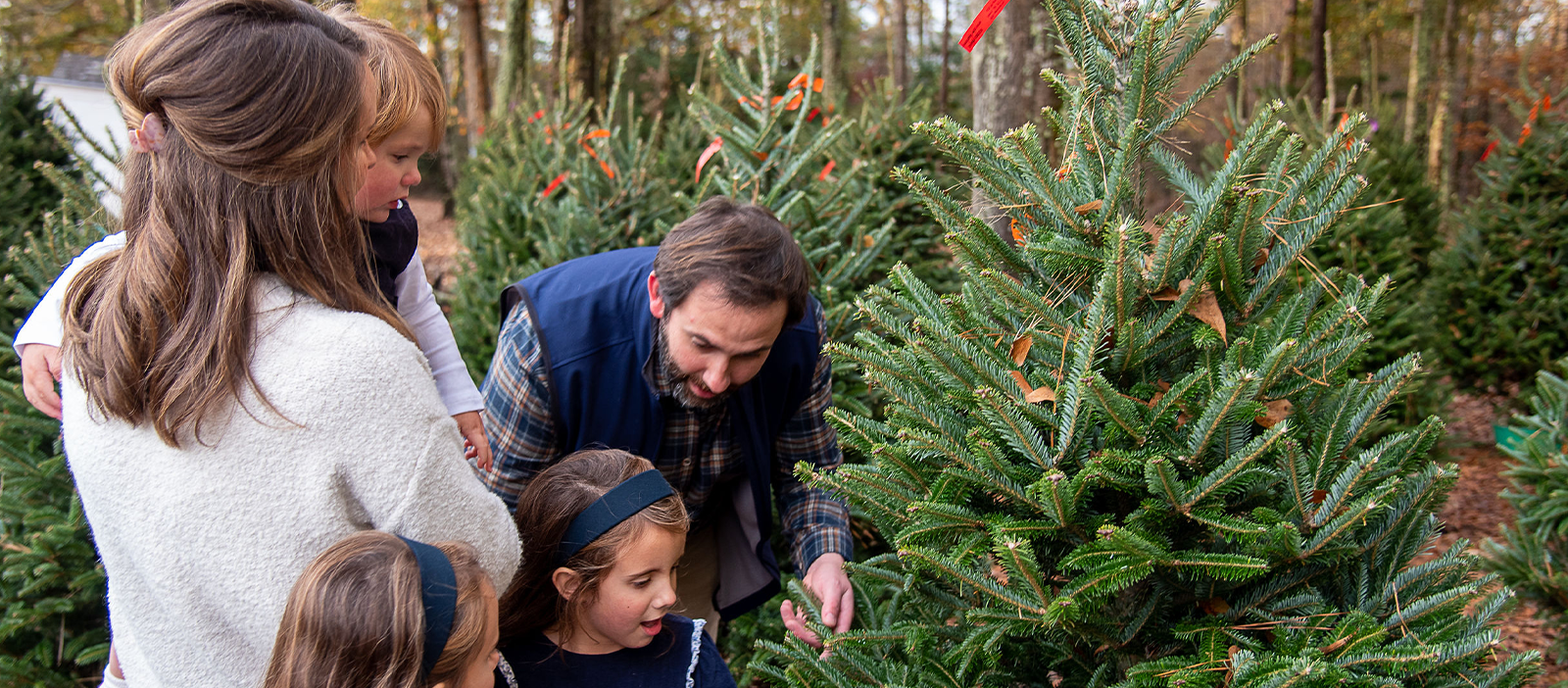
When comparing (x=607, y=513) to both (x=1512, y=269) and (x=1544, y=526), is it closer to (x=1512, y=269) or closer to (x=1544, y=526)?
(x=1544, y=526)

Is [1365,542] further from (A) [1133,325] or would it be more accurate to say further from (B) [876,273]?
(B) [876,273]

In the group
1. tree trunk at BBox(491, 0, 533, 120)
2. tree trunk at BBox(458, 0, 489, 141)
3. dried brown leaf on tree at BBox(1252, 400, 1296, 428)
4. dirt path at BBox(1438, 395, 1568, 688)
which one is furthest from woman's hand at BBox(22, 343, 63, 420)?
tree trunk at BBox(458, 0, 489, 141)

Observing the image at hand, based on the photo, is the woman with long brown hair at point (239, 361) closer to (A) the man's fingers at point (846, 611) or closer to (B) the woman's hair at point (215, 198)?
(B) the woman's hair at point (215, 198)

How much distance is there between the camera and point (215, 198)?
136 cm

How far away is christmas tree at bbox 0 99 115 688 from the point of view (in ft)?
9.82

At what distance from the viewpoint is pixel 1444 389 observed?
639 cm

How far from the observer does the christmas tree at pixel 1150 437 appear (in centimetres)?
149

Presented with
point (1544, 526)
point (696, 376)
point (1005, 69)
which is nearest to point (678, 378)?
point (696, 376)

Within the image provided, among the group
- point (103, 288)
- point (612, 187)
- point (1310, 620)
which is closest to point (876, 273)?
point (612, 187)

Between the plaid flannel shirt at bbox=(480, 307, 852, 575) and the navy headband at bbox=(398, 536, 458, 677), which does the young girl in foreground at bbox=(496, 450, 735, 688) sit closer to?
the plaid flannel shirt at bbox=(480, 307, 852, 575)

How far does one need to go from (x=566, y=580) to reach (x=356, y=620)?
2.16 feet

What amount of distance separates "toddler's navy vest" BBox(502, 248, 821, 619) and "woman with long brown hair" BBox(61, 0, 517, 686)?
2.97 feet

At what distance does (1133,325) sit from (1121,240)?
15cm

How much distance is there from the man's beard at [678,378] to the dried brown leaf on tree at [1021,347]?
797mm
